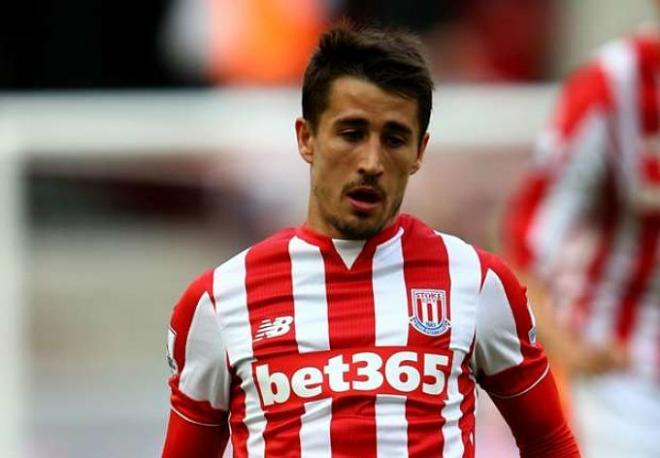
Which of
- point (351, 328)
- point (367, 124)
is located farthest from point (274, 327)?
point (367, 124)

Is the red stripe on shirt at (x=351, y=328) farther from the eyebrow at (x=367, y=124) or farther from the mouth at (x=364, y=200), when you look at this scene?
the eyebrow at (x=367, y=124)

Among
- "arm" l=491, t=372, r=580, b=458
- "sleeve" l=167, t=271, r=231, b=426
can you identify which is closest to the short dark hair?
"sleeve" l=167, t=271, r=231, b=426

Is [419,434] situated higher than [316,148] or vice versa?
[316,148]

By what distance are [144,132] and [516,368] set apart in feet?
12.8

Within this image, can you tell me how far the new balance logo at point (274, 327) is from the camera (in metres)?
3.56

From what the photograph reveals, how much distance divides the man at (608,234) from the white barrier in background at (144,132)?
204 centimetres

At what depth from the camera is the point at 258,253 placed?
12.1 feet

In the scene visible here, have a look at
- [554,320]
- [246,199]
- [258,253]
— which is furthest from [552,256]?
[246,199]

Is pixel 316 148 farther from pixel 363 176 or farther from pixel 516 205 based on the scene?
pixel 516 205

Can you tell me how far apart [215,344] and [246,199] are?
13.4ft

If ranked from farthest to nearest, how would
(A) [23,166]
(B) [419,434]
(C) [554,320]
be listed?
(A) [23,166]
(C) [554,320]
(B) [419,434]

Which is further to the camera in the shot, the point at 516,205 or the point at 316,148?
the point at 516,205

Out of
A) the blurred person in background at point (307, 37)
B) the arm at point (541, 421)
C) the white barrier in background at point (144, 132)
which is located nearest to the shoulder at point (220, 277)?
the arm at point (541, 421)

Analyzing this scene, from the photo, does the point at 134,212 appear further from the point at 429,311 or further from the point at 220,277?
the point at 429,311
